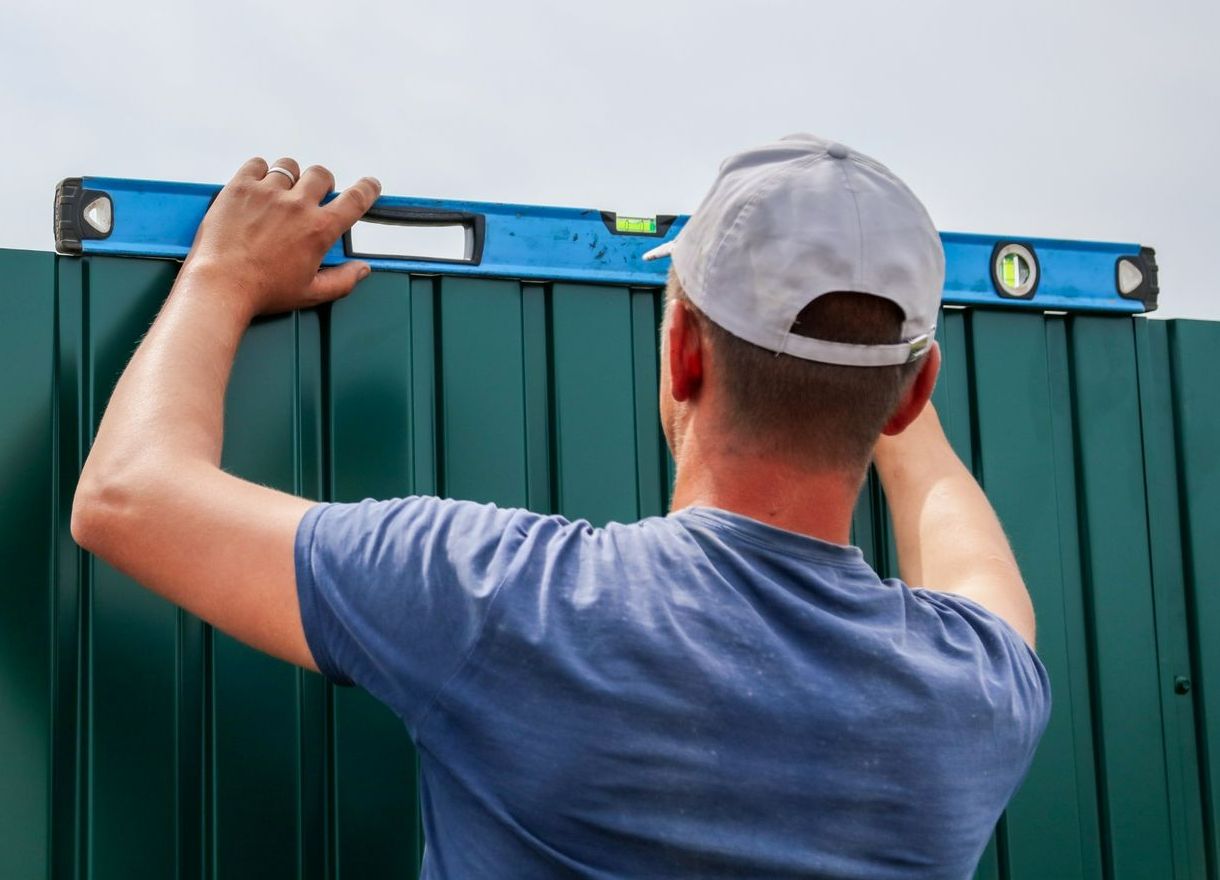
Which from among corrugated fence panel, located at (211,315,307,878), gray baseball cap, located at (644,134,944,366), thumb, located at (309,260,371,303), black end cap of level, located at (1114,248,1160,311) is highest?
black end cap of level, located at (1114,248,1160,311)

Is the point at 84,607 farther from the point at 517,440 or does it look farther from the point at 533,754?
the point at 533,754

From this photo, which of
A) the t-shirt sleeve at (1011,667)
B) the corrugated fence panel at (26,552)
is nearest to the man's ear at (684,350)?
the t-shirt sleeve at (1011,667)

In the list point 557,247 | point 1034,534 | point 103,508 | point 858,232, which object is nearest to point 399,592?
point 103,508

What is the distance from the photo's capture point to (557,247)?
99.7 inches

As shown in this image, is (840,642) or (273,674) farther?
(273,674)

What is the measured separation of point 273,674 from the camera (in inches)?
88.4

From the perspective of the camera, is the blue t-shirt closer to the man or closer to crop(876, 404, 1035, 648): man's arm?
the man

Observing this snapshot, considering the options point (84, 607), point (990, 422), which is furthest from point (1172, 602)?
point (84, 607)

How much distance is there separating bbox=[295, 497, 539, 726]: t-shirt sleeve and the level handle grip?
99 centimetres

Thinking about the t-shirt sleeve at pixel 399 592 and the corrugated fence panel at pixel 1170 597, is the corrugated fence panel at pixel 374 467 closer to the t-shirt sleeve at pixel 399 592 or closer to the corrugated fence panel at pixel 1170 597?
the t-shirt sleeve at pixel 399 592

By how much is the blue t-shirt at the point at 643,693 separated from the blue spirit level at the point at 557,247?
3.24ft

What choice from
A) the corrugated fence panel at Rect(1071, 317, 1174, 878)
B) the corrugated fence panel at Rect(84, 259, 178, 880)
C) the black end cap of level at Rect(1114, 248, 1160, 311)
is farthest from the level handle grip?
the black end cap of level at Rect(1114, 248, 1160, 311)

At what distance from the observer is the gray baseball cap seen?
1562 mm

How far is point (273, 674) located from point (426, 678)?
90 cm
